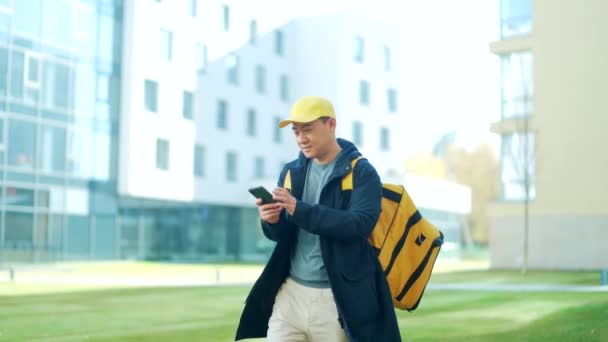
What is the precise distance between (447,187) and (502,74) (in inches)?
797

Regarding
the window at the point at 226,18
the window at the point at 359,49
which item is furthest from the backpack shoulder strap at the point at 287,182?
the window at the point at 359,49

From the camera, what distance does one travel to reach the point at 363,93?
5250 cm

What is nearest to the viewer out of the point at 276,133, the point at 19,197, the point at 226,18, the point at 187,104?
the point at 19,197

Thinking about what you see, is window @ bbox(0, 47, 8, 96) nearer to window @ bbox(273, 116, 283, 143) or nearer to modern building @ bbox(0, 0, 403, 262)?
modern building @ bbox(0, 0, 403, 262)

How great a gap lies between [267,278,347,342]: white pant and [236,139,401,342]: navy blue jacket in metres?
0.11

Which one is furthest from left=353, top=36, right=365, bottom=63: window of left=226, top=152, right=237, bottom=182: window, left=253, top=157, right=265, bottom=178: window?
left=226, top=152, right=237, bottom=182: window

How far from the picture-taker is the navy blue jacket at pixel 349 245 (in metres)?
3.90

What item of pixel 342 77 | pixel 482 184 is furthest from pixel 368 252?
pixel 482 184

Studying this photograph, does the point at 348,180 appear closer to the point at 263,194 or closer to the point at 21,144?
the point at 263,194

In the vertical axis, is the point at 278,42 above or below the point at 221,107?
above

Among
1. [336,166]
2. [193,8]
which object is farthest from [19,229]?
[336,166]

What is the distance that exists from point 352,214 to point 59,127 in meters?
31.9

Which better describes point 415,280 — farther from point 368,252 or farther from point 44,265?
point 44,265

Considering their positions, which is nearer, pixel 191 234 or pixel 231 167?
pixel 191 234
